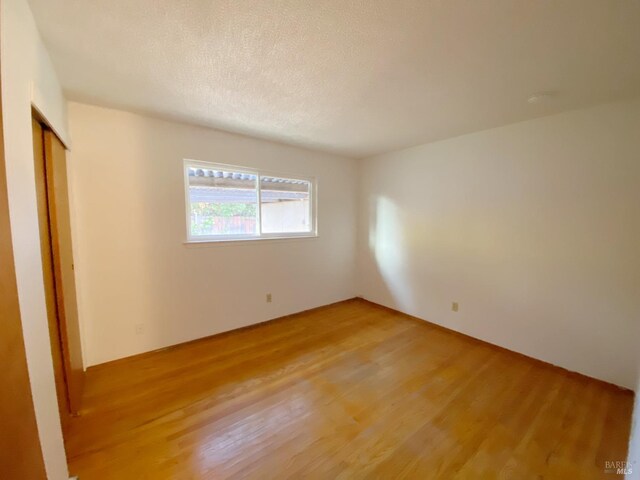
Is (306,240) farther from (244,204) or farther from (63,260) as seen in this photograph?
(63,260)

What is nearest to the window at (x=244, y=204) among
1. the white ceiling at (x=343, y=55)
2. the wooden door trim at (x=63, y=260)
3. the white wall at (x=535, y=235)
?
the white ceiling at (x=343, y=55)

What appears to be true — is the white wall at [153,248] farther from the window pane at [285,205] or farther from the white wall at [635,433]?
the white wall at [635,433]

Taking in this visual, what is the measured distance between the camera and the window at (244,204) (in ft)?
8.93

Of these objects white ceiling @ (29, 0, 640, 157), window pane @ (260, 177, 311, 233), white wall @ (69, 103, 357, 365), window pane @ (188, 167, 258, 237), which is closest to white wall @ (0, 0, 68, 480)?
white ceiling @ (29, 0, 640, 157)

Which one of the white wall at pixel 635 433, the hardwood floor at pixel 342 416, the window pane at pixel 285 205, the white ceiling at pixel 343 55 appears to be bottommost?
the hardwood floor at pixel 342 416

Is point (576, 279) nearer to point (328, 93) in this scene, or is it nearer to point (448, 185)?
point (448, 185)

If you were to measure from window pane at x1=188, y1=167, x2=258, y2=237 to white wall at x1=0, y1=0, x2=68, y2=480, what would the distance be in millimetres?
1500

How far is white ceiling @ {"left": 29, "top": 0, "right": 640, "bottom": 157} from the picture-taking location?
1129 mm

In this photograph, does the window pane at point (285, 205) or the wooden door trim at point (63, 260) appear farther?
the window pane at point (285, 205)

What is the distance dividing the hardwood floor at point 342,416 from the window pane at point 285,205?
152 cm

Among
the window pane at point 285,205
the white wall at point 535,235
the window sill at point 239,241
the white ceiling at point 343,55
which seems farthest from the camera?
the window pane at point 285,205

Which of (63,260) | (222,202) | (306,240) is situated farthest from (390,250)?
(63,260)

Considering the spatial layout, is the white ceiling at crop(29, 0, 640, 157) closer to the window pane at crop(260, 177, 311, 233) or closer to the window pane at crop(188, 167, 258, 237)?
the window pane at crop(188, 167, 258, 237)

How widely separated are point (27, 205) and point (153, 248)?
4.94 feet
